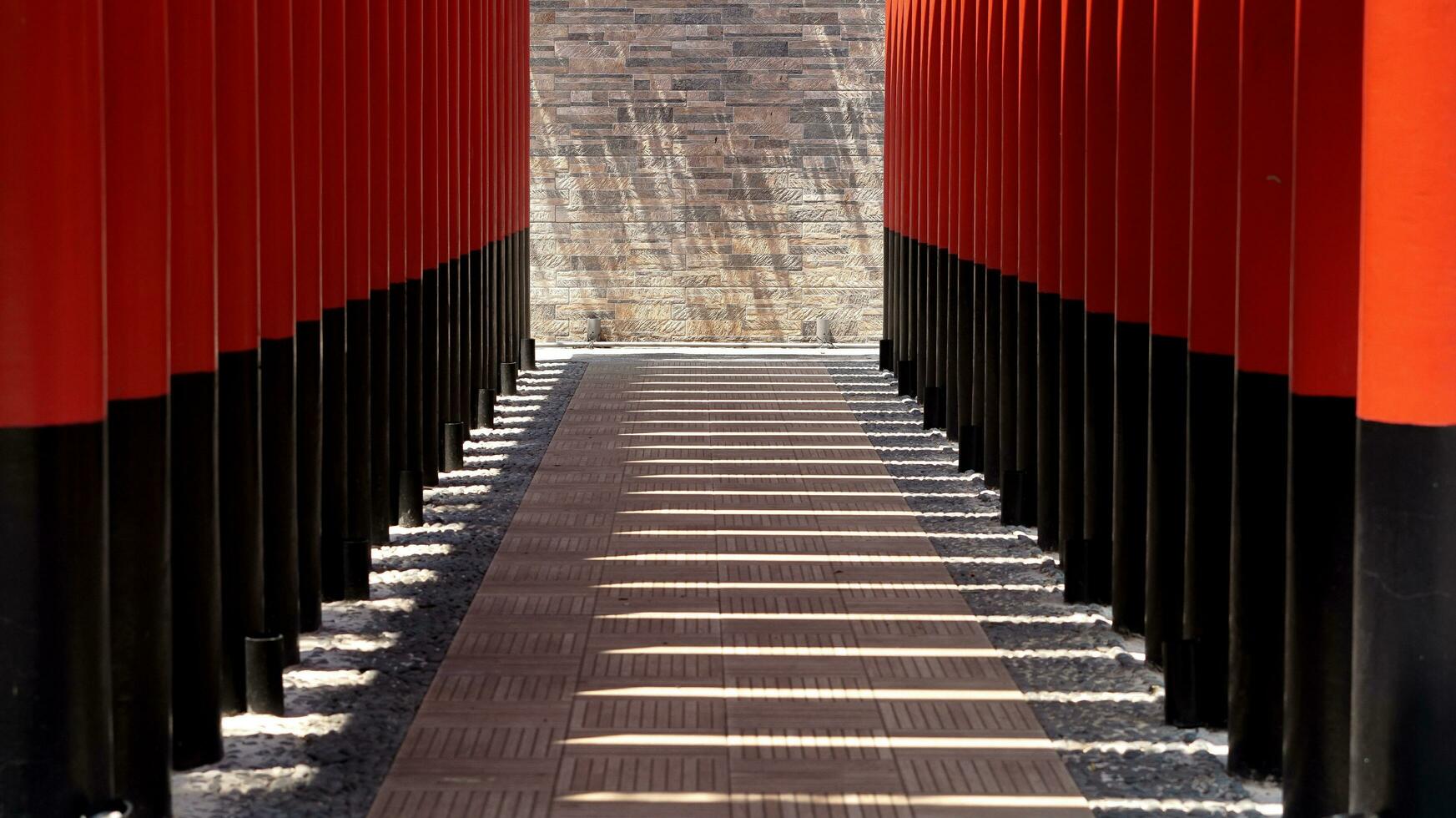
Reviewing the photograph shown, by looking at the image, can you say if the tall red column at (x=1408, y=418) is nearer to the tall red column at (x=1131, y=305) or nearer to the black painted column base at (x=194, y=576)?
the tall red column at (x=1131, y=305)

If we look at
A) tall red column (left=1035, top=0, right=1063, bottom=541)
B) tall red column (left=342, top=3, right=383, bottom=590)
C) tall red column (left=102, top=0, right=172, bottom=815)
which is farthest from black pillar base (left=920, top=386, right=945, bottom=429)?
tall red column (left=102, top=0, right=172, bottom=815)

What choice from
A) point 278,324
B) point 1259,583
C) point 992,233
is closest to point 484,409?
point 992,233

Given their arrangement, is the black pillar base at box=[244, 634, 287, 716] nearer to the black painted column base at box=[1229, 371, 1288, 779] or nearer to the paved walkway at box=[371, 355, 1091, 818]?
the paved walkway at box=[371, 355, 1091, 818]

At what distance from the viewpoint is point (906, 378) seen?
1725cm

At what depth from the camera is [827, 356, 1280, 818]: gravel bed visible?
18.4ft

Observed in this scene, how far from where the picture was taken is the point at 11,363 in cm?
450

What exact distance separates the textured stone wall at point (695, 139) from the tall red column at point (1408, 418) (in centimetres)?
1806

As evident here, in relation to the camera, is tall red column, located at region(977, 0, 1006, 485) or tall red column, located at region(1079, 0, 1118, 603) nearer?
tall red column, located at region(1079, 0, 1118, 603)

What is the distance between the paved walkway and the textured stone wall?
10429mm

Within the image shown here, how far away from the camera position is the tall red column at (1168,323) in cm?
696

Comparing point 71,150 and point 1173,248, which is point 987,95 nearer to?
point 1173,248

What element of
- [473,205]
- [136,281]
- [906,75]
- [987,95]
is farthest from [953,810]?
[906,75]

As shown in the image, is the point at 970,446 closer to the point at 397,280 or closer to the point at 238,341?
the point at 397,280

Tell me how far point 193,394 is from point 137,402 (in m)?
0.63
